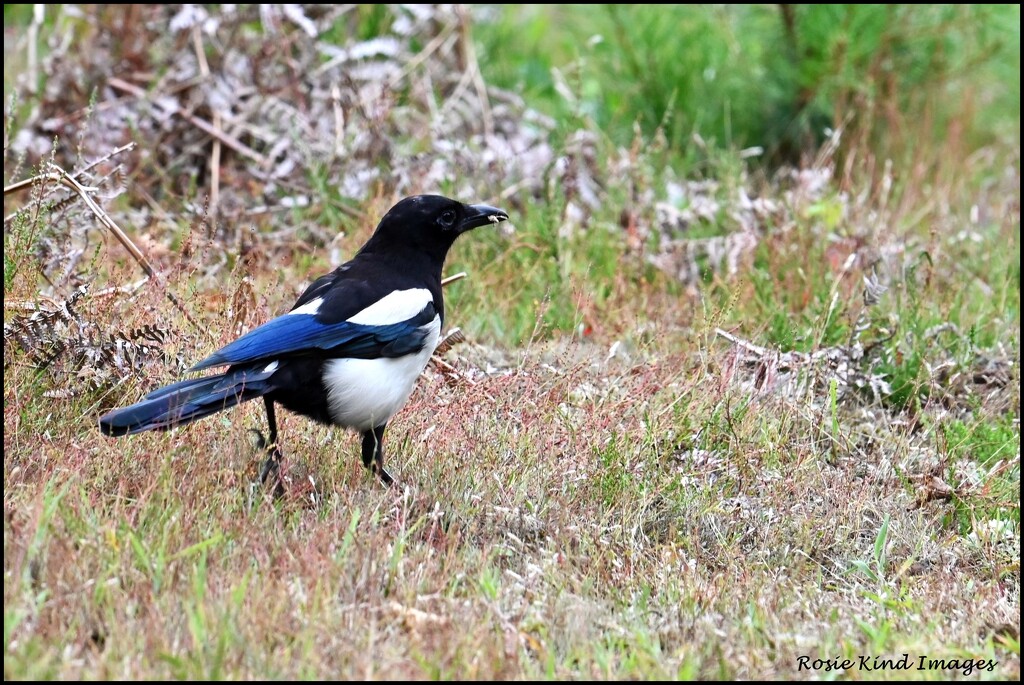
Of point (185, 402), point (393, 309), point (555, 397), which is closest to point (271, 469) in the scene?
point (185, 402)

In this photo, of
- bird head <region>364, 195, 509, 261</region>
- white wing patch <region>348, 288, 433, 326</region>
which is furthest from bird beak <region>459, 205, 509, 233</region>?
white wing patch <region>348, 288, 433, 326</region>

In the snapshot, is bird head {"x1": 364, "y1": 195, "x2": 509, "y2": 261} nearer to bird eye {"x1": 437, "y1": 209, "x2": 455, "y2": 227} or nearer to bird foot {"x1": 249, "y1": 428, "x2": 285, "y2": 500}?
bird eye {"x1": 437, "y1": 209, "x2": 455, "y2": 227}

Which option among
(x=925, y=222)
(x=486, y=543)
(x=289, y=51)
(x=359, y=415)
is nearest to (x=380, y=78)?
(x=289, y=51)

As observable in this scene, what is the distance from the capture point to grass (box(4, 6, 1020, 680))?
10.1 feet

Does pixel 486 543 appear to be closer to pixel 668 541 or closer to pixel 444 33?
pixel 668 541

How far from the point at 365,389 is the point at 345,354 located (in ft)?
0.42

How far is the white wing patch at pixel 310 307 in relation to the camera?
3.98m

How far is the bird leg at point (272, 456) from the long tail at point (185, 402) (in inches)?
6.5

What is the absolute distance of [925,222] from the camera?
679cm

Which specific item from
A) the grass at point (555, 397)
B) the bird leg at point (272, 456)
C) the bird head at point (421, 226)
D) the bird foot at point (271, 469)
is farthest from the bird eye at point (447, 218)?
the bird foot at point (271, 469)

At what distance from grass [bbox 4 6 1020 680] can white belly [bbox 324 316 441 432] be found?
0.58 feet

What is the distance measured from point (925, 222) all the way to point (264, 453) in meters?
4.34

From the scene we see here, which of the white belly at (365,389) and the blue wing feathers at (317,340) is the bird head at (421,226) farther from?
the white belly at (365,389)

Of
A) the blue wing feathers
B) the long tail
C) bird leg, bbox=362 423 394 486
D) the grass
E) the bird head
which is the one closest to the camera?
the grass
